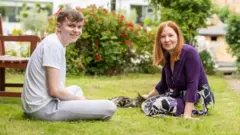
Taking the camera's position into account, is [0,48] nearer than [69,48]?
Yes

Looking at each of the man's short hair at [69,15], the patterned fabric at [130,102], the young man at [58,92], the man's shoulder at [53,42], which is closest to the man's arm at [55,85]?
the young man at [58,92]

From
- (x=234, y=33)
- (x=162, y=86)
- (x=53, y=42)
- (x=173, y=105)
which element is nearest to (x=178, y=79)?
(x=173, y=105)

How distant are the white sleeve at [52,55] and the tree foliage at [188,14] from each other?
7.15 metres

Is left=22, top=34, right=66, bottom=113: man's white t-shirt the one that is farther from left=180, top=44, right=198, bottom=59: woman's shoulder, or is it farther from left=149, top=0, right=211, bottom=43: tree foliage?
left=149, top=0, right=211, bottom=43: tree foliage

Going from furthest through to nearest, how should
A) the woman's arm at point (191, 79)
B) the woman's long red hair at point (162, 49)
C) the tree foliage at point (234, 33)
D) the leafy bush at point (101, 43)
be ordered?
1. the tree foliage at point (234, 33)
2. the leafy bush at point (101, 43)
3. the woman's long red hair at point (162, 49)
4. the woman's arm at point (191, 79)

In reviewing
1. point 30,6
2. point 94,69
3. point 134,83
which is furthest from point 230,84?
point 30,6

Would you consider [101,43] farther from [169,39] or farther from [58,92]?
[58,92]

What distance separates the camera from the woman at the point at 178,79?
5082mm

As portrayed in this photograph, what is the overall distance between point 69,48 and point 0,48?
4010mm

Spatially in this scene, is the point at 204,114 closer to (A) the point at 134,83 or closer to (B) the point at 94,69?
(A) the point at 134,83

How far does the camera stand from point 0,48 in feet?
22.4

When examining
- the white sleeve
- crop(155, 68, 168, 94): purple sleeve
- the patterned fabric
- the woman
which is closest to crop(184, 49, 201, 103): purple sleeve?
the woman

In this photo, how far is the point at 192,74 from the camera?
5082 mm

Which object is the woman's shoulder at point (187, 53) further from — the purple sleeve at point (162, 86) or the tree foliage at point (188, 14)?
the tree foliage at point (188, 14)
